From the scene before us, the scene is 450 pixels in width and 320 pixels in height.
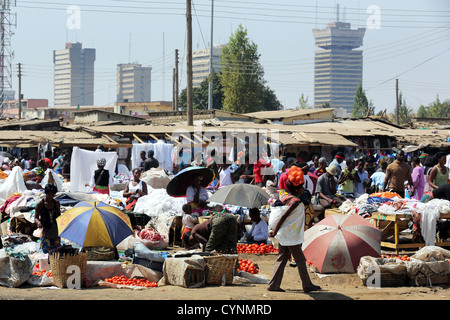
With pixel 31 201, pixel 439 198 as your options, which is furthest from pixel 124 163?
pixel 439 198

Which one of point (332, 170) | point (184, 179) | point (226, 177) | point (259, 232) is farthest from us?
point (226, 177)

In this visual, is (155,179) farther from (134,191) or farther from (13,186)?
(13,186)

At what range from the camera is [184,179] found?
1347cm

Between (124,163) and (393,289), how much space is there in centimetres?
1738

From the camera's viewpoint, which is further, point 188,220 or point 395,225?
point 188,220

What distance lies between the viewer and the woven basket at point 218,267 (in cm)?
913

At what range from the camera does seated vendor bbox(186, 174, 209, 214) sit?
43.1 feet

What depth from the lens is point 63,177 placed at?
20.9 meters

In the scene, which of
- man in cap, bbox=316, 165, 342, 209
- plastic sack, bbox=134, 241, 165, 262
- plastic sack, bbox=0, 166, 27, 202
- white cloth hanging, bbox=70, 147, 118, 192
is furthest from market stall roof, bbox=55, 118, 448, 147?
plastic sack, bbox=134, 241, 165, 262

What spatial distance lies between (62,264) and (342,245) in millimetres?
4134

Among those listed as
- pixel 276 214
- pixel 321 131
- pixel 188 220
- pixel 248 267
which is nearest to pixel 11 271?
pixel 248 267

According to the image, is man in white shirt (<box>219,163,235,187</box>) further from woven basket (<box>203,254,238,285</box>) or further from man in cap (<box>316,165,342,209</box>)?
woven basket (<box>203,254,238,285</box>)

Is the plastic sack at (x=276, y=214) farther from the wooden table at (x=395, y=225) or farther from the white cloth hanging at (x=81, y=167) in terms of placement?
the white cloth hanging at (x=81, y=167)
